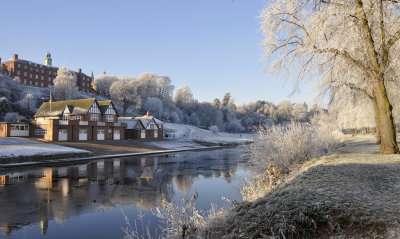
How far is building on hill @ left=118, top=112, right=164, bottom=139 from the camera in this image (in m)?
58.4

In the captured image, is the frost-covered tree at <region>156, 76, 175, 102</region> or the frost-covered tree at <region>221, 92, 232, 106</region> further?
the frost-covered tree at <region>221, 92, 232, 106</region>

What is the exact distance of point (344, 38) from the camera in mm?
12422

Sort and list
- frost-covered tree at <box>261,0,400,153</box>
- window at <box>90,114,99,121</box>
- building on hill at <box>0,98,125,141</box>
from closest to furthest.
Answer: frost-covered tree at <box>261,0,400,153</box>, building on hill at <box>0,98,125,141</box>, window at <box>90,114,99,121</box>

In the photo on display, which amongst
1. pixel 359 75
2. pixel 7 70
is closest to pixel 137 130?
pixel 359 75

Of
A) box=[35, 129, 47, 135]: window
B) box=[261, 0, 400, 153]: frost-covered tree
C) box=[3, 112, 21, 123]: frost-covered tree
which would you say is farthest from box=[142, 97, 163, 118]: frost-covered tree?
box=[261, 0, 400, 153]: frost-covered tree

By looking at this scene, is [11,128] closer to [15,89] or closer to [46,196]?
[46,196]

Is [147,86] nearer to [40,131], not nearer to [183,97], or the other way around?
[183,97]

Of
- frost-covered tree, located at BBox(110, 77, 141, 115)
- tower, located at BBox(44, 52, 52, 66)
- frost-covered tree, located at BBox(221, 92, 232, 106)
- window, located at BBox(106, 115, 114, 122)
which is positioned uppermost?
tower, located at BBox(44, 52, 52, 66)

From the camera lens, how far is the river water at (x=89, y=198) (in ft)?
29.7

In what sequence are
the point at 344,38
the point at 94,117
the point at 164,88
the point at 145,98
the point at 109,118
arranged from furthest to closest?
the point at 164,88
the point at 145,98
the point at 109,118
the point at 94,117
the point at 344,38

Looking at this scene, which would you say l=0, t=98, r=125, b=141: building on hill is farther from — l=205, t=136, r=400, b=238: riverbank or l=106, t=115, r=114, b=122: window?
l=205, t=136, r=400, b=238: riverbank

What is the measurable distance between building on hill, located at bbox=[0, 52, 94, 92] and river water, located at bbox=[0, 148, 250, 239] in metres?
85.3

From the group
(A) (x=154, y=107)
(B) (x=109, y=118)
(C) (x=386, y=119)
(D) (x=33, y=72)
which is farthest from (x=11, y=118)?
(C) (x=386, y=119)

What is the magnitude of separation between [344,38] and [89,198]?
14.1 meters
